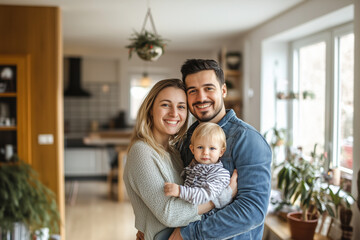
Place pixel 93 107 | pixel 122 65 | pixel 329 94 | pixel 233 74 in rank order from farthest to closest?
pixel 93 107
pixel 122 65
pixel 233 74
pixel 329 94

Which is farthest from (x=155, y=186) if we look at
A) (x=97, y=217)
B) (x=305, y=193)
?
(x=97, y=217)

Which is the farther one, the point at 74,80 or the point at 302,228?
the point at 74,80

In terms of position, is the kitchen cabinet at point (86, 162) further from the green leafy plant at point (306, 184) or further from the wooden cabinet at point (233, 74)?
the green leafy plant at point (306, 184)

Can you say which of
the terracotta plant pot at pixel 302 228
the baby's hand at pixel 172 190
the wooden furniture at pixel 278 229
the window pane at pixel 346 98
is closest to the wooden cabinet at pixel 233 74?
the window pane at pixel 346 98

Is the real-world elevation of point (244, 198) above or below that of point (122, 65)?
below

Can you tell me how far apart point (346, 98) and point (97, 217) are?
12.0 feet

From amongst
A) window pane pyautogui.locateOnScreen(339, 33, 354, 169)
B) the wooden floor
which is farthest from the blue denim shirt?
the wooden floor

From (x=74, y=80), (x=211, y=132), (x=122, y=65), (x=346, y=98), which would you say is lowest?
(x=211, y=132)

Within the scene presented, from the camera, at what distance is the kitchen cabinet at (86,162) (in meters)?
7.79

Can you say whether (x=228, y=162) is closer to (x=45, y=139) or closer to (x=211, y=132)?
(x=211, y=132)

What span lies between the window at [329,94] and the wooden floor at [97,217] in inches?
99.7

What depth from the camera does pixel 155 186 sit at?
5.10 feet

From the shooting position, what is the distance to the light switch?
168 inches

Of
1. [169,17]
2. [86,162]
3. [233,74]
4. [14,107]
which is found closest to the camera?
[14,107]
